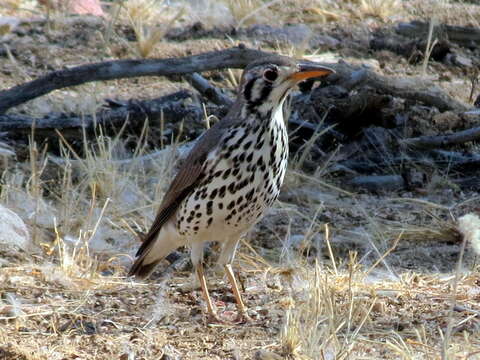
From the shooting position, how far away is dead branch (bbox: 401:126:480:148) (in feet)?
25.8

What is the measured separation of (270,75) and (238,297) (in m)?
1.29

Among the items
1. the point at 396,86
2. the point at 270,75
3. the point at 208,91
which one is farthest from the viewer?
the point at 208,91

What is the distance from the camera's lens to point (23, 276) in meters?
5.83

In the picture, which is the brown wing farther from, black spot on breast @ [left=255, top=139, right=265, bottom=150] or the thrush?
black spot on breast @ [left=255, top=139, right=265, bottom=150]

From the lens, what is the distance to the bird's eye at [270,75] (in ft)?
17.3

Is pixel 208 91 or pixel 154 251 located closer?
pixel 154 251

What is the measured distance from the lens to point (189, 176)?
5559mm

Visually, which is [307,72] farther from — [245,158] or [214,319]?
[214,319]

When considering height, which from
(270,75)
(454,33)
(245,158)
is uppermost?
(270,75)

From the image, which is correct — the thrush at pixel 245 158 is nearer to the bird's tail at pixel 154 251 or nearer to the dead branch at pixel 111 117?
the bird's tail at pixel 154 251

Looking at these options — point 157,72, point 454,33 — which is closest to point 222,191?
point 157,72

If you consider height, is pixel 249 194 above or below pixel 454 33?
above

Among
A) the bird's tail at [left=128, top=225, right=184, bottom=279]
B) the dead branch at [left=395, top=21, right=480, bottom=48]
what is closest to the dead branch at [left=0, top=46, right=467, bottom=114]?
the bird's tail at [left=128, top=225, right=184, bottom=279]

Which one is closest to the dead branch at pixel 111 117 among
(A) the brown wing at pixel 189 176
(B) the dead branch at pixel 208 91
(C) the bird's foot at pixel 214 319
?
(B) the dead branch at pixel 208 91
